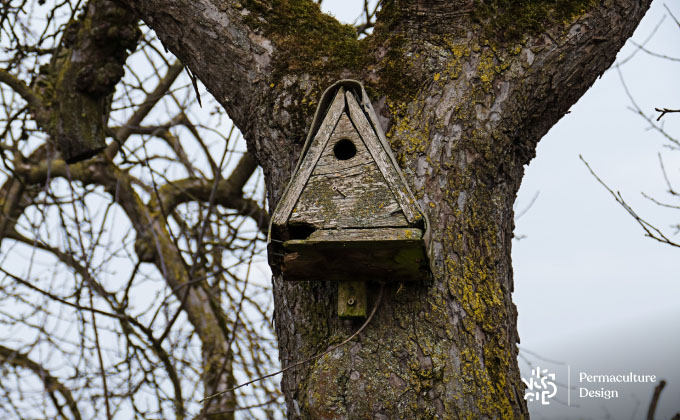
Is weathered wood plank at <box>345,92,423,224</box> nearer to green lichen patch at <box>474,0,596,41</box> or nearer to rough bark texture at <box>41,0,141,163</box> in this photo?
green lichen patch at <box>474,0,596,41</box>

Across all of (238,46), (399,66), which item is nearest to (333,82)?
(399,66)

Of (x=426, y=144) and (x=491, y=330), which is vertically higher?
(x=426, y=144)

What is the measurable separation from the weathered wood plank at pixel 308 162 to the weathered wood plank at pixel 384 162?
0.13 feet

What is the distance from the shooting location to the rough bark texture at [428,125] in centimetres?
157

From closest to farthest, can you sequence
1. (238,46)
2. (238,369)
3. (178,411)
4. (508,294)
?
(508,294)
(238,46)
(178,411)
(238,369)

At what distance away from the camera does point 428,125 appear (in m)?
1.81

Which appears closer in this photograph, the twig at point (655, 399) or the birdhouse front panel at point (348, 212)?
the twig at point (655, 399)

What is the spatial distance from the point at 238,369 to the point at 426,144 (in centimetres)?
284

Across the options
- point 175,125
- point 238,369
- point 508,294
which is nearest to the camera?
point 508,294

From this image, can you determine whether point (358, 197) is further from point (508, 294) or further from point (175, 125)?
point (175, 125)

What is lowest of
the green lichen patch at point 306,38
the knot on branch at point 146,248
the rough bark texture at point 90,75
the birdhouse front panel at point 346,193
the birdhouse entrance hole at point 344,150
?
the birdhouse front panel at point 346,193

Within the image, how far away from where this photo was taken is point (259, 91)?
6.42ft

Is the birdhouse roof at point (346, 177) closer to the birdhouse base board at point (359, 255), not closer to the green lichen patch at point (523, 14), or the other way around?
the birdhouse base board at point (359, 255)

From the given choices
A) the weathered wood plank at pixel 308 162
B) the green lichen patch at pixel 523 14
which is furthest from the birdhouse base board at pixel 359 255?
the green lichen patch at pixel 523 14
